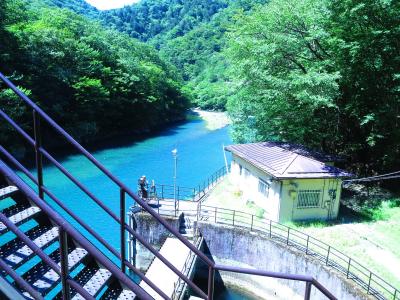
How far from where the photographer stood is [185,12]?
562 ft

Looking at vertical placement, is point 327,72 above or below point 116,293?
above

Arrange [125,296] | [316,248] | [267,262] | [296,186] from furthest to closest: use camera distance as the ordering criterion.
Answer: [296,186] < [267,262] < [316,248] < [125,296]

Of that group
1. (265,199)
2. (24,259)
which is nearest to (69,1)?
(265,199)

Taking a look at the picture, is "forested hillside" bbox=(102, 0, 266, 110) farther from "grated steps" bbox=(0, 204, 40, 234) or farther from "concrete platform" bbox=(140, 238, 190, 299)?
"grated steps" bbox=(0, 204, 40, 234)

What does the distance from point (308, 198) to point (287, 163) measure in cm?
180

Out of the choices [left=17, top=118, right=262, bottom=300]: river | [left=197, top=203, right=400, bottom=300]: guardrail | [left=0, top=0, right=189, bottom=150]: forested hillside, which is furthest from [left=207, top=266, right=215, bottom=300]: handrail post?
[left=0, top=0, right=189, bottom=150]: forested hillside

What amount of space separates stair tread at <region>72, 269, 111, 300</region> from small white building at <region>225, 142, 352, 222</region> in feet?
40.3

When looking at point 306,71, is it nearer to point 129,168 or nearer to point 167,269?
point 167,269

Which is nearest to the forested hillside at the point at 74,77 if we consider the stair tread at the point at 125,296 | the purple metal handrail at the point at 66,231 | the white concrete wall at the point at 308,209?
the white concrete wall at the point at 308,209

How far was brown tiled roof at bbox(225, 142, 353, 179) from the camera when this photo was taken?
1562 cm

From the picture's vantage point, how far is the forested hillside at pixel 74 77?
99.1ft

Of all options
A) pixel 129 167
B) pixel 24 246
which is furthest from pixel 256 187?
pixel 129 167

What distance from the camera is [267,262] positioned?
45.6ft

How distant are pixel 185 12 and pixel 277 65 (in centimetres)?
16368
